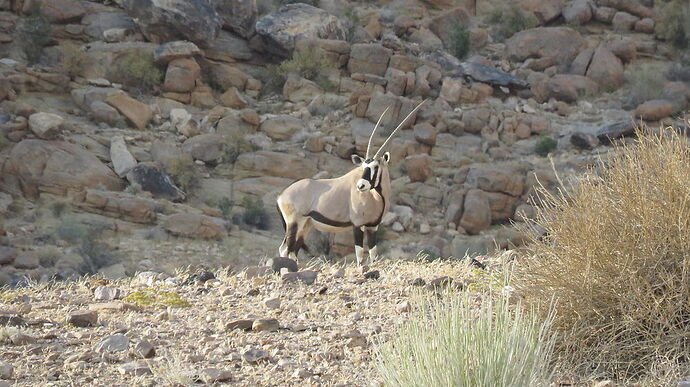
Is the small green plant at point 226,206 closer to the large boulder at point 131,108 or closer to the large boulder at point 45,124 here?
the large boulder at point 131,108

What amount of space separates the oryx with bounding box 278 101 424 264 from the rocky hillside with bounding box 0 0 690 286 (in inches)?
312

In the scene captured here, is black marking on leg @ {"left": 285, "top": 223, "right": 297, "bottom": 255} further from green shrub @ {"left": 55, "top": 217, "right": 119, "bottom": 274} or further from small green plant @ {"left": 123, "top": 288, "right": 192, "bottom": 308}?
green shrub @ {"left": 55, "top": 217, "right": 119, "bottom": 274}

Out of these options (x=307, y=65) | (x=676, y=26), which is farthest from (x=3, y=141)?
(x=676, y=26)

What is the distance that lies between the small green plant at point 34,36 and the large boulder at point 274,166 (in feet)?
31.4

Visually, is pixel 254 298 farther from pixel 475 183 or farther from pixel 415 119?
pixel 415 119

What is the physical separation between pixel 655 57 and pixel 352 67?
1387cm

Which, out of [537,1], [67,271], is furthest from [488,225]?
[537,1]

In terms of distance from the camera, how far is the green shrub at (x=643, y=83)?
1351 inches

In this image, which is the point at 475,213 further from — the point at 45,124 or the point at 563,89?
the point at 45,124

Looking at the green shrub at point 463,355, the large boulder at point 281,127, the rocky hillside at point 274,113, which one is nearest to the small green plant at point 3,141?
the rocky hillside at point 274,113

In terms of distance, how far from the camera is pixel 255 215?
2575cm

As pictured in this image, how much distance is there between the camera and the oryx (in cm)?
1295

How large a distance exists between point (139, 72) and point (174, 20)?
320cm

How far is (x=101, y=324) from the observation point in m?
6.93
